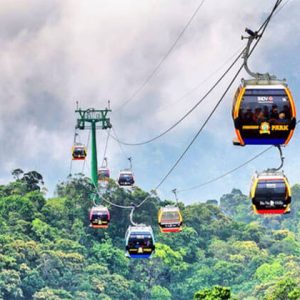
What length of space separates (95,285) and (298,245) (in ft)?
130

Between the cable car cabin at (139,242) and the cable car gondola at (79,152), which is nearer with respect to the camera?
the cable car cabin at (139,242)

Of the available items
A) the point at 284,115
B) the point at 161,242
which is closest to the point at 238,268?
the point at 161,242

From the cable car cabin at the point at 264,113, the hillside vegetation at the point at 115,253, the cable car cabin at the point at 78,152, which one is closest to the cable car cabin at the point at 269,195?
→ the cable car cabin at the point at 264,113

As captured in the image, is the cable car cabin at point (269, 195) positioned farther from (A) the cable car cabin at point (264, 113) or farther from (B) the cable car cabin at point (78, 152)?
(B) the cable car cabin at point (78, 152)

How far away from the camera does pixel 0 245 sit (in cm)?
9131

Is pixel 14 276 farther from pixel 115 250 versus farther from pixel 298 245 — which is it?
pixel 298 245

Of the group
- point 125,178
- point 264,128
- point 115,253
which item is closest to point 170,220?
point 125,178

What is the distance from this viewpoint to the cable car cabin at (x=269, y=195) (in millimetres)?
27953

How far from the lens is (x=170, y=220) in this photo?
49406 millimetres

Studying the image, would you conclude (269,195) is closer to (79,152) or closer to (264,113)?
(264,113)

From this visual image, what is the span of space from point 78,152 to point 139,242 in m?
33.6

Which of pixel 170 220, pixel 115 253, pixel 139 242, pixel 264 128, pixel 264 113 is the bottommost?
pixel 264 128

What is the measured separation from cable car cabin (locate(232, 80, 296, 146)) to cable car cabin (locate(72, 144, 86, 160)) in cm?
5557

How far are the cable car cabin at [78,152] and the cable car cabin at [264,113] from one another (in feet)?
182
